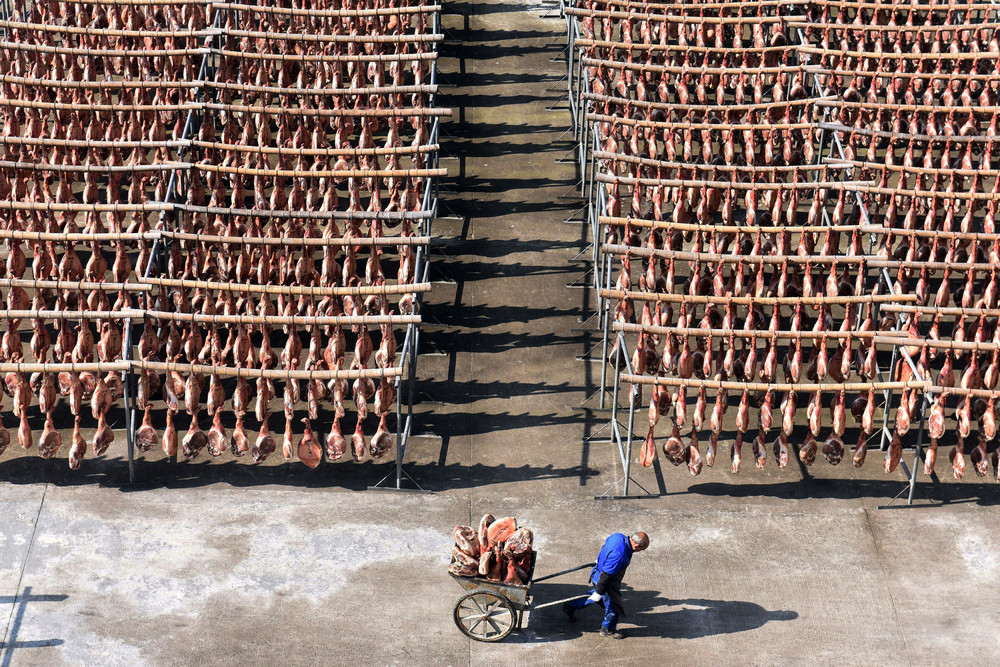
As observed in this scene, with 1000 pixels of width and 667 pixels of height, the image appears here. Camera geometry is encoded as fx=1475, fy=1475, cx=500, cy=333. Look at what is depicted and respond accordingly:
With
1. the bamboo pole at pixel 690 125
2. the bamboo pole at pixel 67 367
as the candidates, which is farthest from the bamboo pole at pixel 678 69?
the bamboo pole at pixel 67 367

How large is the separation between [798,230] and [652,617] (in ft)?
22.4

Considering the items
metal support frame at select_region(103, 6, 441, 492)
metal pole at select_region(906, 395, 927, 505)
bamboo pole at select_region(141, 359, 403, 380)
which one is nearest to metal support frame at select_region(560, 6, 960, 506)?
metal pole at select_region(906, 395, 927, 505)

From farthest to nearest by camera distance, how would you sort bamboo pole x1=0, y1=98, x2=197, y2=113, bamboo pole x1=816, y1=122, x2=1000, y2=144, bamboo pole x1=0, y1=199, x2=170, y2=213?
bamboo pole x1=0, y1=98, x2=197, y2=113, bamboo pole x1=816, y1=122, x2=1000, y2=144, bamboo pole x1=0, y1=199, x2=170, y2=213

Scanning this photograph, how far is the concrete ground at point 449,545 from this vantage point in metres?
18.7

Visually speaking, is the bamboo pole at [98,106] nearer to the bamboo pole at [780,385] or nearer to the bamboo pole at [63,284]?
the bamboo pole at [63,284]

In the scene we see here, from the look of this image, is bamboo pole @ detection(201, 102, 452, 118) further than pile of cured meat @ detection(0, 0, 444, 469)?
Yes

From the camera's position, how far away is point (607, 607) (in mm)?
18703

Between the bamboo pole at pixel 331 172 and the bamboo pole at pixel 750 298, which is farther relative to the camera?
the bamboo pole at pixel 331 172

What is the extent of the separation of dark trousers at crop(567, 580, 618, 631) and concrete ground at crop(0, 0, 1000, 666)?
0.81 feet

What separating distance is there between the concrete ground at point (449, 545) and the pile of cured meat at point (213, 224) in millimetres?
855

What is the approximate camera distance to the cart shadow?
19.0 m

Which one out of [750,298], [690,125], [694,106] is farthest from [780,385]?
[694,106]

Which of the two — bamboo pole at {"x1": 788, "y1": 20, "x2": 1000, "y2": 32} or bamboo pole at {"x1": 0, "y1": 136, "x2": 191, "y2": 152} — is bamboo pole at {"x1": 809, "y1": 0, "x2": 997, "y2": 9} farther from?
bamboo pole at {"x1": 0, "y1": 136, "x2": 191, "y2": 152}

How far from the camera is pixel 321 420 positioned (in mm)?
22875
